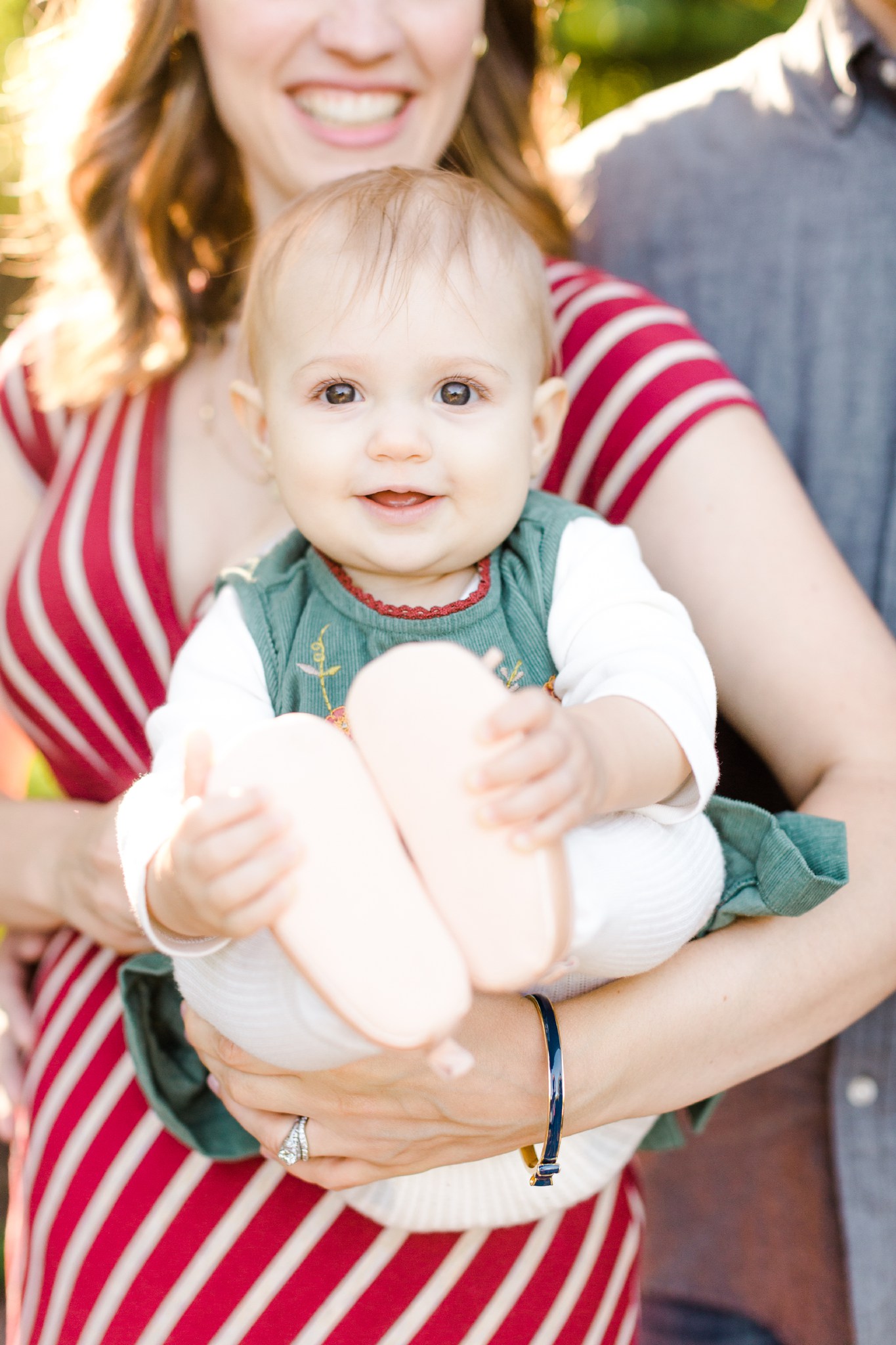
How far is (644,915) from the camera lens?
108 cm

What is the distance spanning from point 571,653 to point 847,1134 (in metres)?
1.04

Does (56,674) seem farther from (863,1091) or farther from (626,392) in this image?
(863,1091)

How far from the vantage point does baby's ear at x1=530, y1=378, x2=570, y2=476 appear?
4.33 feet

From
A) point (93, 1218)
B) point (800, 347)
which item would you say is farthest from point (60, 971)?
point (800, 347)

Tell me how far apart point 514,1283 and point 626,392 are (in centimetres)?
109

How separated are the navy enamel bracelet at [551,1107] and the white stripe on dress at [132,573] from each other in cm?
73

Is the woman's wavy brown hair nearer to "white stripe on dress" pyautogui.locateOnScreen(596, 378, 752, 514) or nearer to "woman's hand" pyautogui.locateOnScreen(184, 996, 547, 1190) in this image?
"white stripe on dress" pyautogui.locateOnScreen(596, 378, 752, 514)

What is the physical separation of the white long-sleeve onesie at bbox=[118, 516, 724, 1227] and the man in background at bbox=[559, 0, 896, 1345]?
56 centimetres

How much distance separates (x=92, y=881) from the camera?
4.87 ft

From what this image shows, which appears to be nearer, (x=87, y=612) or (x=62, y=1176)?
(x=62, y=1176)

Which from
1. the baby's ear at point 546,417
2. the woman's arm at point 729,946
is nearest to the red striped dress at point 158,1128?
the woman's arm at point 729,946

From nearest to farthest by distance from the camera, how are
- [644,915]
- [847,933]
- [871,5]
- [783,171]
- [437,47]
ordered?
[644,915]
[847,933]
[437,47]
[871,5]
[783,171]

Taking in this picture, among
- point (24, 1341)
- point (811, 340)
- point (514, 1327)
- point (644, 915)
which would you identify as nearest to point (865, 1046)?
point (514, 1327)

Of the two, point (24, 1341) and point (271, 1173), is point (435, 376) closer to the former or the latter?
point (271, 1173)
